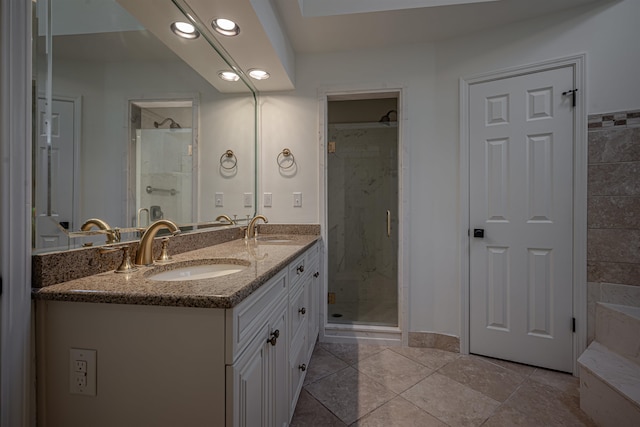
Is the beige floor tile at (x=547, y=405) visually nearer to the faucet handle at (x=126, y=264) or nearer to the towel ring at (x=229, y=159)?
the faucet handle at (x=126, y=264)

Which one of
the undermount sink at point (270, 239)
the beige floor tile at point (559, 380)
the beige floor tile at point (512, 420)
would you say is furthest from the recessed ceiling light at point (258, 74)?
the beige floor tile at point (559, 380)

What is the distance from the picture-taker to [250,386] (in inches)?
34.2

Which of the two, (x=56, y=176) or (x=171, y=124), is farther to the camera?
(x=171, y=124)

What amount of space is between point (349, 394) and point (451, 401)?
557 millimetres

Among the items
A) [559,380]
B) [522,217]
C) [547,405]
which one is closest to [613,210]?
[522,217]

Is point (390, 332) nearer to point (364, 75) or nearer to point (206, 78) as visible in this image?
point (364, 75)

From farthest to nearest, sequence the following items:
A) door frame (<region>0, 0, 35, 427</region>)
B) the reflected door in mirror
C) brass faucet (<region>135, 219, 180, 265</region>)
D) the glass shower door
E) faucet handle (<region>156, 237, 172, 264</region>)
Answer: the glass shower door
faucet handle (<region>156, 237, 172, 264</region>)
brass faucet (<region>135, 219, 180, 265</region>)
the reflected door in mirror
door frame (<region>0, 0, 35, 427</region>)

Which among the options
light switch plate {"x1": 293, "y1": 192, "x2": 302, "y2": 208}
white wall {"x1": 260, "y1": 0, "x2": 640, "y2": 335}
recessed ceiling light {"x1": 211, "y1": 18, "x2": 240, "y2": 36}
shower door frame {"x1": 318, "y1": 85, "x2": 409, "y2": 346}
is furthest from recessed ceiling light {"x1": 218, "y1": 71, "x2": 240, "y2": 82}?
light switch plate {"x1": 293, "y1": 192, "x2": 302, "y2": 208}

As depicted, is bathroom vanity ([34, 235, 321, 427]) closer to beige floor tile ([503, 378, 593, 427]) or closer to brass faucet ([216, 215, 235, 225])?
brass faucet ([216, 215, 235, 225])

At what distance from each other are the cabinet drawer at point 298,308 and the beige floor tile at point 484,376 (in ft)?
3.30

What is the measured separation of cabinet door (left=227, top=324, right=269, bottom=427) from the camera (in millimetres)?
747

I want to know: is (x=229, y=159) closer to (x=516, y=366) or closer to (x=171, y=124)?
(x=171, y=124)

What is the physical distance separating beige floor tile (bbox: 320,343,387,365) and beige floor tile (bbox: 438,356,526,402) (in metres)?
0.49

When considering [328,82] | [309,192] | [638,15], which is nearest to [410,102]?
[328,82]
